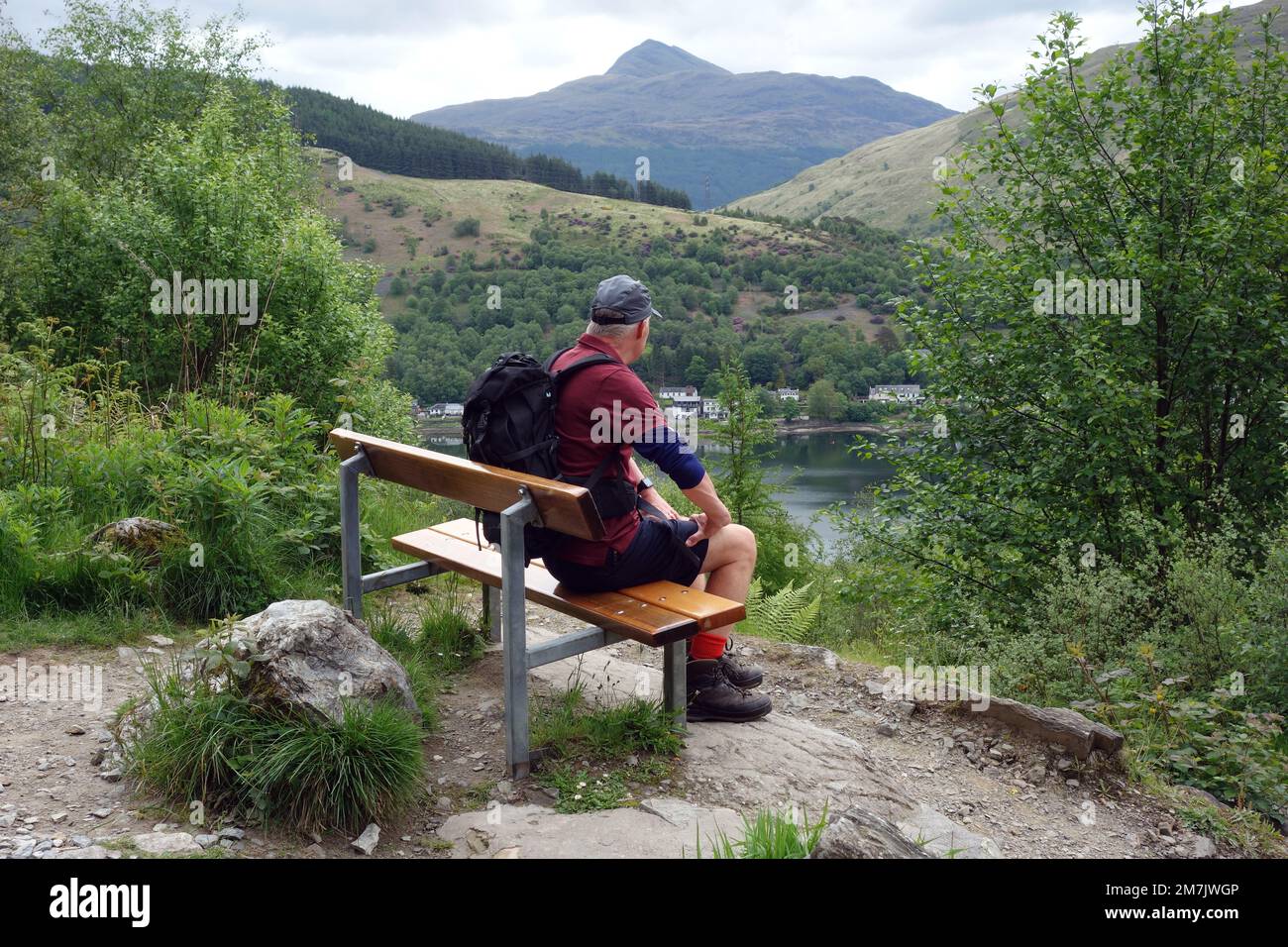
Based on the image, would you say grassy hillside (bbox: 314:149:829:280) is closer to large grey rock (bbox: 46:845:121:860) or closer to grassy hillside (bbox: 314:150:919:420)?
grassy hillside (bbox: 314:150:919:420)

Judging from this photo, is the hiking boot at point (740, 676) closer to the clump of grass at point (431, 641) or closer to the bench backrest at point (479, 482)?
the bench backrest at point (479, 482)

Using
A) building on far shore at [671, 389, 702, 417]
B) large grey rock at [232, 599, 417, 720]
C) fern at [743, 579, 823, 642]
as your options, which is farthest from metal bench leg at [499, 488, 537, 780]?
building on far shore at [671, 389, 702, 417]

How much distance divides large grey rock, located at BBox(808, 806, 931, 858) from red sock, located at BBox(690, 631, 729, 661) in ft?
4.85

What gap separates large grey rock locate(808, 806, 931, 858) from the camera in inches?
110

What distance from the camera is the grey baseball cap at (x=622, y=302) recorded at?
13.5ft

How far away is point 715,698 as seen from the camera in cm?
445

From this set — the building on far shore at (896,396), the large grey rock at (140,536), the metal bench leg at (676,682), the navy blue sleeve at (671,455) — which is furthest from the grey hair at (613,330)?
the building on far shore at (896,396)

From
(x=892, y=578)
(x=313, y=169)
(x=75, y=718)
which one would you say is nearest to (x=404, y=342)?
(x=313, y=169)

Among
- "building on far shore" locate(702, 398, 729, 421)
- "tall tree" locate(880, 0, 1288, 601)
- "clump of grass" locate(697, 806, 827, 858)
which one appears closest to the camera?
"clump of grass" locate(697, 806, 827, 858)

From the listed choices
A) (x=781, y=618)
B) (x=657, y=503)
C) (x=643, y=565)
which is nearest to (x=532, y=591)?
(x=643, y=565)

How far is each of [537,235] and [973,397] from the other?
319 ft

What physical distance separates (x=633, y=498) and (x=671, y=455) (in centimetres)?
31

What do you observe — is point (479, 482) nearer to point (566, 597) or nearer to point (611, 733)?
point (566, 597)
